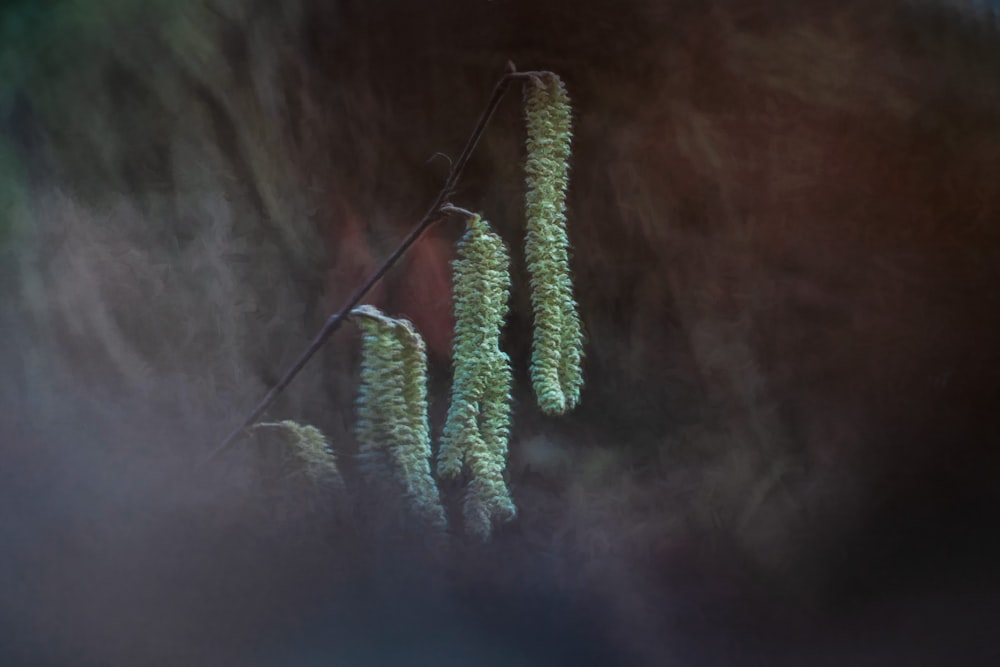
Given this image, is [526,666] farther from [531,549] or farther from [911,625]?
[911,625]

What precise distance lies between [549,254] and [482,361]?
162mm

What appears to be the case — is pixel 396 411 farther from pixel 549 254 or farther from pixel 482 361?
pixel 549 254

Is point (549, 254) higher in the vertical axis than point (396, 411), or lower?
higher

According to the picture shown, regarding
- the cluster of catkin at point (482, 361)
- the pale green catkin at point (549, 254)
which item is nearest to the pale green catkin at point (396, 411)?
the cluster of catkin at point (482, 361)

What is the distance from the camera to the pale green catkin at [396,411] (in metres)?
1.03

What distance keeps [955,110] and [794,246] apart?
298mm

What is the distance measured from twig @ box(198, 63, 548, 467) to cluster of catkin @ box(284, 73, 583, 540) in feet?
0.08

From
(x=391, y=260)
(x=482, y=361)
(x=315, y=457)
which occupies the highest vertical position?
(x=391, y=260)

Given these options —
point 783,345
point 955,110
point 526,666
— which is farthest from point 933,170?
point 526,666

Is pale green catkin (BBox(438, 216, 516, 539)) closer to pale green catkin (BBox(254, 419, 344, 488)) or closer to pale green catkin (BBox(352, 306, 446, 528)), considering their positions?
pale green catkin (BBox(352, 306, 446, 528))

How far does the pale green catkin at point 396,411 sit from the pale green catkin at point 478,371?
32 millimetres

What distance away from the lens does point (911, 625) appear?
1164 millimetres

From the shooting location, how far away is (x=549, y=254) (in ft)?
3.59

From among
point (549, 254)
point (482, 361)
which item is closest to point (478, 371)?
point (482, 361)
